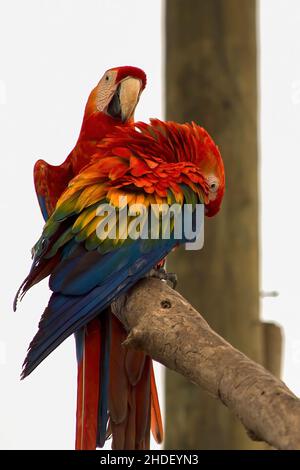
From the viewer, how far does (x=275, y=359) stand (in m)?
2.34

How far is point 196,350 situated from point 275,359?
4.28ft

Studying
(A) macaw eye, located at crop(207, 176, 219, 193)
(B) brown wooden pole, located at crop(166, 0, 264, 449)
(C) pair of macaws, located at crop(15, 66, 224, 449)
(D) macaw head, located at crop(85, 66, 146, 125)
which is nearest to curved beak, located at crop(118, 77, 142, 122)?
(D) macaw head, located at crop(85, 66, 146, 125)

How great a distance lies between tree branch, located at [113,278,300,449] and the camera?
2.94 feet

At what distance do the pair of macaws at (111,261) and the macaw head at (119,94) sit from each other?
14 centimetres

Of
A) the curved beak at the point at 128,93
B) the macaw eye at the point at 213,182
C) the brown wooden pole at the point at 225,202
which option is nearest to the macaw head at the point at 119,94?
the curved beak at the point at 128,93

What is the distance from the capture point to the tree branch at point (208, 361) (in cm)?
90

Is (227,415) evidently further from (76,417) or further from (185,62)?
(76,417)

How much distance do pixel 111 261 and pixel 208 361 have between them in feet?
1.03

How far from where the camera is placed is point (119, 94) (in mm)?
1636

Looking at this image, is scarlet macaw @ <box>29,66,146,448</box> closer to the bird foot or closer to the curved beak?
the curved beak

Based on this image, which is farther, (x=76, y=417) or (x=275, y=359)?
(x=275, y=359)

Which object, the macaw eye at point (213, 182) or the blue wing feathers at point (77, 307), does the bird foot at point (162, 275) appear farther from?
the macaw eye at point (213, 182)
